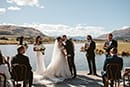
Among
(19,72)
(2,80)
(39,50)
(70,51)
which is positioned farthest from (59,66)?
(2,80)

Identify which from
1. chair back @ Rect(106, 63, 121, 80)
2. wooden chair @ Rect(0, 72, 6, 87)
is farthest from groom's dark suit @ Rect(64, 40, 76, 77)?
wooden chair @ Rect(0, 72, 6, 87)

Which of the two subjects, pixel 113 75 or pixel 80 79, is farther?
pixel 80 79

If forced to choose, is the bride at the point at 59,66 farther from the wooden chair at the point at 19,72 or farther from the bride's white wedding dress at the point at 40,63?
the wooden chair at the point at 19,72

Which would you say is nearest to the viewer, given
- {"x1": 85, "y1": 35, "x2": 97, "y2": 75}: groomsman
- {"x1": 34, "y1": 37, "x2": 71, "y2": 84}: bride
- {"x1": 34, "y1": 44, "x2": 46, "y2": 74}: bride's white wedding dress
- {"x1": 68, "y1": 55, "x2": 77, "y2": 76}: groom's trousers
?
{"x1": 34, "y1": 37, "x2": 71, "y2": 84}: bride

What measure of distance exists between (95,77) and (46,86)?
298 cm

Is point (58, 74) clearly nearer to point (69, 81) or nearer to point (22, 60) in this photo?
point (69, 81)

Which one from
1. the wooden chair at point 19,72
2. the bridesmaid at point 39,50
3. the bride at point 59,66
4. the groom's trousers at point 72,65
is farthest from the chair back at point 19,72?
the groom's trousers at point 72,65

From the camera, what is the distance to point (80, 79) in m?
13.4

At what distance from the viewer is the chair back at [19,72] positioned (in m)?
9.01

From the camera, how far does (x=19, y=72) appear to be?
9.12 meters

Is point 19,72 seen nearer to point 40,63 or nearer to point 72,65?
point 40,63

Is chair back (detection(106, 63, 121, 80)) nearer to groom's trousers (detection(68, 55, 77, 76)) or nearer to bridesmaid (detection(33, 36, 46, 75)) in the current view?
groom's trousers (detection(68, 55, 77, 76))

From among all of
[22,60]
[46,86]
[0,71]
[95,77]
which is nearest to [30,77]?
[22,60]

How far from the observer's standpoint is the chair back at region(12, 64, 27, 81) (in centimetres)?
901
